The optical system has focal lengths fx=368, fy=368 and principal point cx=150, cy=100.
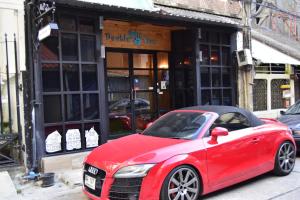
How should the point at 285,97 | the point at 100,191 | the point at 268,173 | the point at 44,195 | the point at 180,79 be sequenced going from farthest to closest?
the point at 285,97 → the point at 180,79 → the point at 268,173 → the point at 44,195 → the point at 100,191

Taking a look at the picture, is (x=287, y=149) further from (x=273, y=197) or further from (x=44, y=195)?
(x=44, y=195)

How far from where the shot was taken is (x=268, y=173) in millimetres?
7070

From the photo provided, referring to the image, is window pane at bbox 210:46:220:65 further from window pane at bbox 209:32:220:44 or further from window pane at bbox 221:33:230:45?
window pane at bbox 221:33:230:45

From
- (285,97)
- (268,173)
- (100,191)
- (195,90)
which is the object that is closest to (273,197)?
(268,173)

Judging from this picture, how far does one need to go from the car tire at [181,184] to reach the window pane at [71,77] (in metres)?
3.98

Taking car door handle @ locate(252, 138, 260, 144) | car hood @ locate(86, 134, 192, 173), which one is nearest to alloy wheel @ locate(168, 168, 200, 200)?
car hood @ locate(86, 134, 192, 173)

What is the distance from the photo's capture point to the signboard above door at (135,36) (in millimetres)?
10113

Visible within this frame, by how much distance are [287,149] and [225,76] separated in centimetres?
521

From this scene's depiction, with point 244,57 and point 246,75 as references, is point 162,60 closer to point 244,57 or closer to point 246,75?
point 244,57

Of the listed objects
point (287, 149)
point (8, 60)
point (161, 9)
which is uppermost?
point (161, 9)

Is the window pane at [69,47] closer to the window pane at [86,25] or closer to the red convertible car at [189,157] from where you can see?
the window pane at [86,25]

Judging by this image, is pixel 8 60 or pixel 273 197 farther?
pixel 8 60

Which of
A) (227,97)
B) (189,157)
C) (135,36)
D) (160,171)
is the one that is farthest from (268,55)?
(160,171)

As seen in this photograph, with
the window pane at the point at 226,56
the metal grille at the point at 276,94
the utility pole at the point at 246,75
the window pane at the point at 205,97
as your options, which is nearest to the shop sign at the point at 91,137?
the window pane at the point at 205,97
